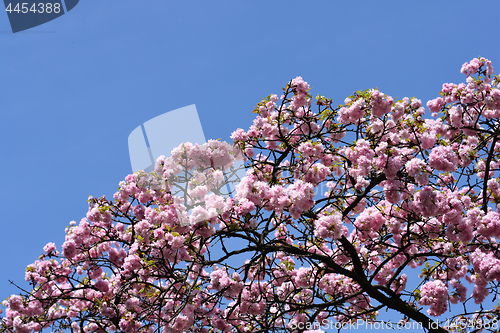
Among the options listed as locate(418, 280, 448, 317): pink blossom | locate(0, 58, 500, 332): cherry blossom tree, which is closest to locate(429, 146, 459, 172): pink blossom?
locate(0, 58, 500, 332): cherry blossom tree

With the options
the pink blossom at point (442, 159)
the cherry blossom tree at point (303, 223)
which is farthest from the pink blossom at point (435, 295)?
the pink blossom at point (442, 159)

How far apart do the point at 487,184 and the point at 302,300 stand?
400cm

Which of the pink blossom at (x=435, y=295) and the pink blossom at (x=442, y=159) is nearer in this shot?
the pink blossom at (x=442, y=159)

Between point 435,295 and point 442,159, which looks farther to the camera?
point 435,295

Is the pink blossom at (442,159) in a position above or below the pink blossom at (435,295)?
above

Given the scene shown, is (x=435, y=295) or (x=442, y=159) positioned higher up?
(x=442, y=159)

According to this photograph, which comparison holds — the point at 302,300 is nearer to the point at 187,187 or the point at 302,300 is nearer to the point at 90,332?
the point at 187,187

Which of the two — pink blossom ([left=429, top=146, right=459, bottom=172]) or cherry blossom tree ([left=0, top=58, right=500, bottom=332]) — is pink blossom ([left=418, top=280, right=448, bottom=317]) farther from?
pink blossom ([left=429, top=146, right=459, bottom=172])

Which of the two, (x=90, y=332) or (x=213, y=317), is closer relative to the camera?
(x=213, y=317)

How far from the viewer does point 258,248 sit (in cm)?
576

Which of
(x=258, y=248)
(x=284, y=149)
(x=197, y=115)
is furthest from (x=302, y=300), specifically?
(x=197, y=115)

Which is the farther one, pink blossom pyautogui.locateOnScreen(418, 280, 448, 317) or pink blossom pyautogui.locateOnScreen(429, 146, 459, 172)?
pink blossom pyautogui.locateOnScreen(418, 280, 448, 317)

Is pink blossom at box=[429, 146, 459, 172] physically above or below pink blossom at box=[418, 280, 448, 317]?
above

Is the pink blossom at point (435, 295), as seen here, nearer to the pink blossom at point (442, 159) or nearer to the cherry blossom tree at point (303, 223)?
the cherry blossom tree at point (303, 223)
